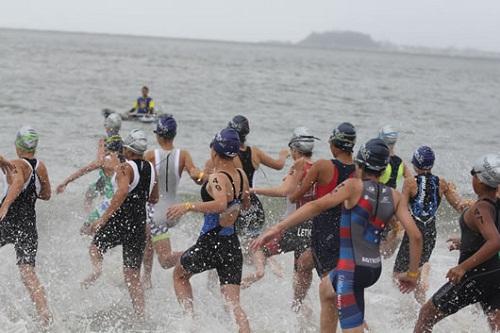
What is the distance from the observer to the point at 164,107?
113ft

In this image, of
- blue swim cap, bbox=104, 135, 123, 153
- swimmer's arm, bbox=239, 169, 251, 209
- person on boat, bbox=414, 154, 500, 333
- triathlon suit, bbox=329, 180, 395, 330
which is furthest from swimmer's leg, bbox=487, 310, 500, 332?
blue swim cap, bbox=104, 135, 123, 153

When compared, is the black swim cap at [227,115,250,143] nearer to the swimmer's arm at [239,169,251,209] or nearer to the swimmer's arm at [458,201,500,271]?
the swimmer's arm at [239,169,251,209]

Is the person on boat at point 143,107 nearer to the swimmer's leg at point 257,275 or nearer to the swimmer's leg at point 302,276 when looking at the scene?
the swimmer's leg at point 257,275

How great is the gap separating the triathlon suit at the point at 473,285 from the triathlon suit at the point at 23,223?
12.8 ft

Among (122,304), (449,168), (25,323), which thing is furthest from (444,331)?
(449,168)

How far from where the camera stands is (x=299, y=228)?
7609mm

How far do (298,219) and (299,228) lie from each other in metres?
2.34

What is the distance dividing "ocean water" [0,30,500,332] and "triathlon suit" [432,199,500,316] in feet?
6.05

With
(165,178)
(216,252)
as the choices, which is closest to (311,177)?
(216,252)

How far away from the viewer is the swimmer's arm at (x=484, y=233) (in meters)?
5.60

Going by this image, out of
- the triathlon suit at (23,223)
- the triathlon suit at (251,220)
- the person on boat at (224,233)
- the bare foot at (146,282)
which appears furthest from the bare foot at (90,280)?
the triathlon suit at (251,220)

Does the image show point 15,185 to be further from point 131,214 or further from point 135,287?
point 135,287

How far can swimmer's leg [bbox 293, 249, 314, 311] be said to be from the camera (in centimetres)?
717

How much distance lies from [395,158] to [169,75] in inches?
2008
